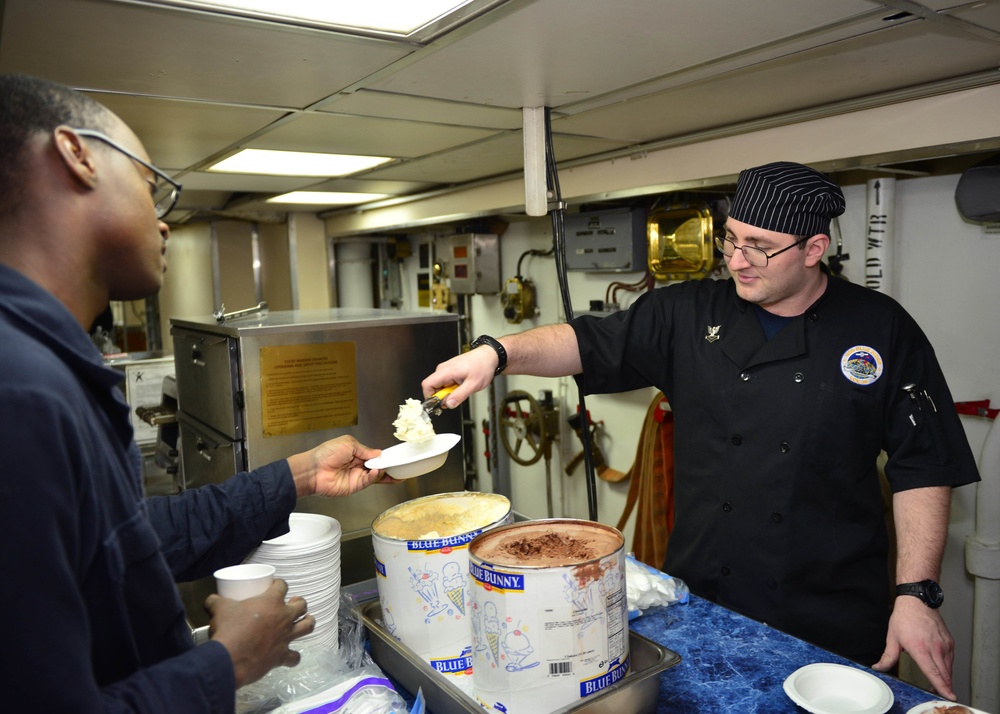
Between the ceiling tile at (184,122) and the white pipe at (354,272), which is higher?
the ceiling tile at (184,122)

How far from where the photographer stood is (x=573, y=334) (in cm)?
213

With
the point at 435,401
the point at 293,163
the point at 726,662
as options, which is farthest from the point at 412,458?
the point at 293,163

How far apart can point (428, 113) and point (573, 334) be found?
34.8 inches

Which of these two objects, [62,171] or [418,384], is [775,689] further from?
[418,384]

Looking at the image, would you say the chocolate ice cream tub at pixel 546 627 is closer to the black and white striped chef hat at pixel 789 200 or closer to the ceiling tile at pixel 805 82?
the black and white striped chef hat at pixel 789 200

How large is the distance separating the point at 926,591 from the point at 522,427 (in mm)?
2925

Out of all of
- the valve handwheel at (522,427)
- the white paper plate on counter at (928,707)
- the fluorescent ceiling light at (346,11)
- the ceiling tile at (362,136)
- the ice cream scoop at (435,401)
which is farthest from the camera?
the valve handwheel at (522,427)

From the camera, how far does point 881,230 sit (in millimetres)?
2666

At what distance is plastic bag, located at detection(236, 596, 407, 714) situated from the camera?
1.19 meters

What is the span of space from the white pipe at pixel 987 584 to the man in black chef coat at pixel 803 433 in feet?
Answer: 2.22

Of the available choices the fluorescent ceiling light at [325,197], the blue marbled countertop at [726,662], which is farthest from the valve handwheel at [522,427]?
the blue marbled countertop at [726,662]

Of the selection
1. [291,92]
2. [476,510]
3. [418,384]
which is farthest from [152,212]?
[418,384]

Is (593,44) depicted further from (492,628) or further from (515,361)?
(492,628)

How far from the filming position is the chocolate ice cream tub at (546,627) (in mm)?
1051
